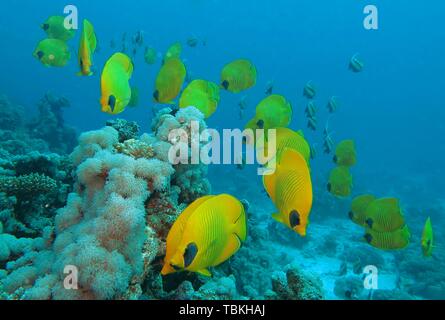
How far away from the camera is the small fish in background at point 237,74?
5.86 metres

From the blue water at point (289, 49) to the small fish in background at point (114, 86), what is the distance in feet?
258

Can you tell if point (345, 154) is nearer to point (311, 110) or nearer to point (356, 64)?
point (311, 110)

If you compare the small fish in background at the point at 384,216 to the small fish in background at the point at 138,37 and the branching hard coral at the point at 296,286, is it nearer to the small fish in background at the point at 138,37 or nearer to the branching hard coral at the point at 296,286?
the branching hard coral at the point at 296,286

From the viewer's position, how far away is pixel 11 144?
1015 centimetres

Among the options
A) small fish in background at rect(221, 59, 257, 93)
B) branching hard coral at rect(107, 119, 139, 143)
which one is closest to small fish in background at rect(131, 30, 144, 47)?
small fish in background at rect(221, 59, 257, 93)

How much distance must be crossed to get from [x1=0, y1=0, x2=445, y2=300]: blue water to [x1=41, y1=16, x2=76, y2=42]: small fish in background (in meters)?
75.9

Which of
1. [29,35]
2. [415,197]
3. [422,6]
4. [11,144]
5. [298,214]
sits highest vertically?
[422,6]

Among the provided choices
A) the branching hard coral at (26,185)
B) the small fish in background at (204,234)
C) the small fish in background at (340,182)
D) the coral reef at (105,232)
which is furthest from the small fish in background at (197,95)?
the small fish in background at (340,182)

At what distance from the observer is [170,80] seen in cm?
471

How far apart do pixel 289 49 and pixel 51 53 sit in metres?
129

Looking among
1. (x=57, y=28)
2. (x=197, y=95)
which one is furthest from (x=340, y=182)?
(x=57, y=28)

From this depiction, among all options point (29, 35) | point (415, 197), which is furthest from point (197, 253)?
point (29, 35)
